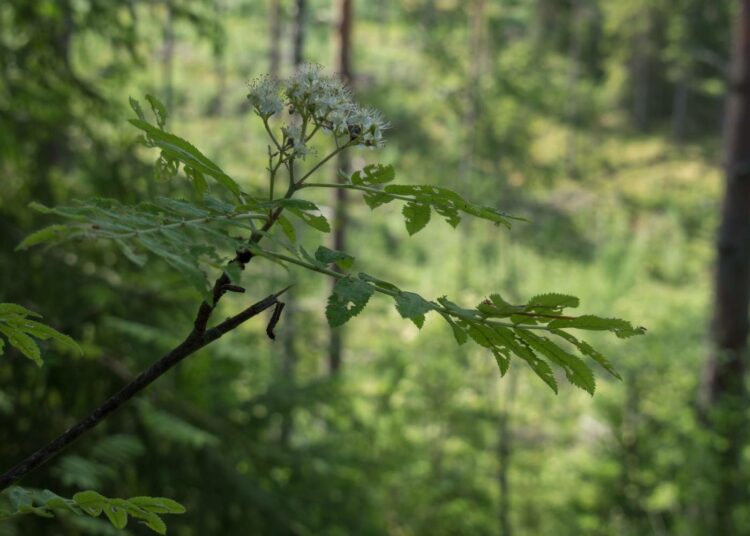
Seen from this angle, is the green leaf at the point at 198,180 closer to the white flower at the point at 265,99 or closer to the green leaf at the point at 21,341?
the white flower at the point at 265,99

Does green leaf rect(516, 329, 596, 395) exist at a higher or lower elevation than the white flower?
lower

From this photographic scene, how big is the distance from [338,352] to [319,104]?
7642 millimetres

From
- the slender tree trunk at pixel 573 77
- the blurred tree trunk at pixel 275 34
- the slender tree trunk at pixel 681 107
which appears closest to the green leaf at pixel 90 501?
the blurred tree trunk at pixel 275 34

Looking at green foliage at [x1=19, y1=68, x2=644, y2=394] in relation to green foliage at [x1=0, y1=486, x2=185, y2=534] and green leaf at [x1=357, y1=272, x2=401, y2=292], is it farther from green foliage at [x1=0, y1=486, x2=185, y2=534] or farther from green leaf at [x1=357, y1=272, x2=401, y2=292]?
green foliage at [x1=0, y1=486, x2=185, y2=534]

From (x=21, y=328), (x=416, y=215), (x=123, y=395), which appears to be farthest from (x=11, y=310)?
(x=416, y=215)

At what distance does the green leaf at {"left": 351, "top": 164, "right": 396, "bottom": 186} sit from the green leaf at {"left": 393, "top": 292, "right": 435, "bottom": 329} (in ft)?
0.45

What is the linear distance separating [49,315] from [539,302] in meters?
2.71

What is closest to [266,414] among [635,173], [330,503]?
[330,503]

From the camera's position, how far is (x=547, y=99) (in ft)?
43.0

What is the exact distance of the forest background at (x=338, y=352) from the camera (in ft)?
11.2

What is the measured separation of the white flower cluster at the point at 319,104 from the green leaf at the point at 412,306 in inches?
6.9

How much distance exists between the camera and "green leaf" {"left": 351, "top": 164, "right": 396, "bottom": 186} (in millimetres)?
879

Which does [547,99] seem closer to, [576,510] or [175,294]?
[576,510]

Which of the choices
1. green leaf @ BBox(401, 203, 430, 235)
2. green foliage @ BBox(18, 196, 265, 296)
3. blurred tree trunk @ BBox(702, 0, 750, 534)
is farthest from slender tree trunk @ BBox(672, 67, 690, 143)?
green foliage @ BBox(18, 196, 265, 296)
